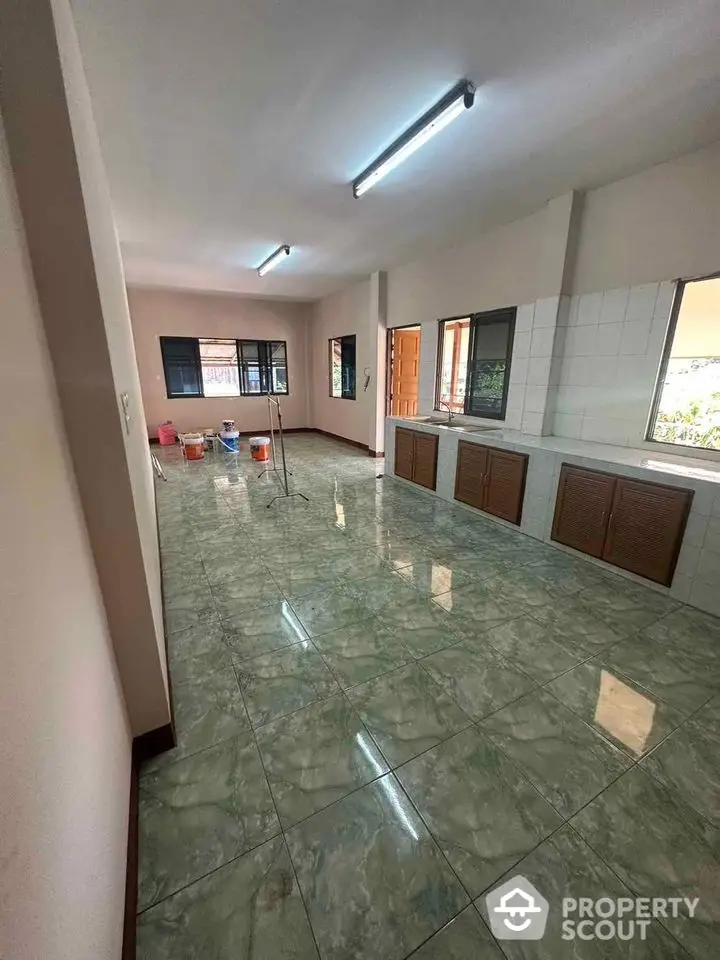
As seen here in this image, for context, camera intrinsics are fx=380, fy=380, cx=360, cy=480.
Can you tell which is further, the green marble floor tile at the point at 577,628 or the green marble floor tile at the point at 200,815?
the green marble floor tile at the point at 577,628

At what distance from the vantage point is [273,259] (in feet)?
16.5

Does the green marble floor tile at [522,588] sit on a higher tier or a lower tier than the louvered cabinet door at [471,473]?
lower

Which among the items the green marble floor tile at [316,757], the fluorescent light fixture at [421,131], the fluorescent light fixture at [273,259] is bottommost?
the green marble floor tile at [316,757]

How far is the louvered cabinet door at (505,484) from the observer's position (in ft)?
11.5

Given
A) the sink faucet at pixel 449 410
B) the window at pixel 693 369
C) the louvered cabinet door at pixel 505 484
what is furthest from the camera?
the sink faucet at pixel 449 410

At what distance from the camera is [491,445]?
3.73 m

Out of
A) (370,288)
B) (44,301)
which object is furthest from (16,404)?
(370,288)

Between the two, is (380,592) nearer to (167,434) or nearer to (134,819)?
(134,819)

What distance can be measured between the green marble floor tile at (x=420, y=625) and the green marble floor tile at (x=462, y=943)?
1.01 m

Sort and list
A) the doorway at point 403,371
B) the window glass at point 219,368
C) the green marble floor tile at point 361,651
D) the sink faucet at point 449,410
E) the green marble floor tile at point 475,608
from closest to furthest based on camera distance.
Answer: the green marble floor tile at point 361,651, the green marble floor tile at point 475,608, the sink faucet at point 449,410, the doorway at point 403,371, the window glass at point 219,368

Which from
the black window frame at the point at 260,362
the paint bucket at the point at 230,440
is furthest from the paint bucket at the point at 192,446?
the black window frame at the point at 260,362

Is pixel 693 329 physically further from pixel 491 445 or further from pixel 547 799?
pixel 547 799

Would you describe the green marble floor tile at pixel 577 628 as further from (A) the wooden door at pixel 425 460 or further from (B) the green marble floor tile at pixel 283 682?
(A) the wooden door at pixel 425 460

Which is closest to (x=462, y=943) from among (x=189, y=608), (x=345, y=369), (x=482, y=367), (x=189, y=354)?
(x=189, y=608)
